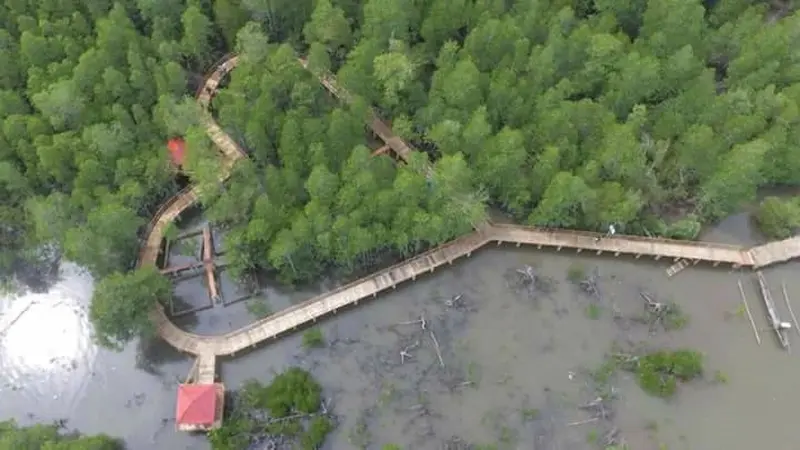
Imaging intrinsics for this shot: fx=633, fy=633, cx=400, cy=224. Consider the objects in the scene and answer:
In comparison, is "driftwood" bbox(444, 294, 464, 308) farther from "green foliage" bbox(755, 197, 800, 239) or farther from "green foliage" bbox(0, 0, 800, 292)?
"green foliage" bbox(755, 197, 800, 239)

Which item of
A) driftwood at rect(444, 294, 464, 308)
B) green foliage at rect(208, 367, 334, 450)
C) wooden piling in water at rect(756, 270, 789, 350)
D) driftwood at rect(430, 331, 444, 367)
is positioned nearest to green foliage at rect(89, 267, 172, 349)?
green foliage at rect(208, 367, 334, 450)

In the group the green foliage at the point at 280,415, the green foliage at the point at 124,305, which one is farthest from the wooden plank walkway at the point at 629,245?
the green foliage at the point at 124,305

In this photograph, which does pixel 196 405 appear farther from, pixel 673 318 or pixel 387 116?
pixel 673 318

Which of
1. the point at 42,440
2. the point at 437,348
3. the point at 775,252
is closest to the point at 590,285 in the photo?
the point at 437,348

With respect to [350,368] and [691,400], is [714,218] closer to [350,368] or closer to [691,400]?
[691,400]

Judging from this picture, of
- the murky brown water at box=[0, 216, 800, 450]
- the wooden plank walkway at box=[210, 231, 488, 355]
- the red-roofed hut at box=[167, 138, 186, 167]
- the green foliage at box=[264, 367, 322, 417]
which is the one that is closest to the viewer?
the green foliage at box=[264, 367, 322, 417]

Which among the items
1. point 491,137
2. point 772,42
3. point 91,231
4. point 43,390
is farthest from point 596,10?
point 43,390

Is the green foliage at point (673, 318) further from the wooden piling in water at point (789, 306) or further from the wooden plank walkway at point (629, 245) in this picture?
the wooden piling in water at point (789, 306)
